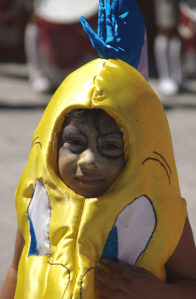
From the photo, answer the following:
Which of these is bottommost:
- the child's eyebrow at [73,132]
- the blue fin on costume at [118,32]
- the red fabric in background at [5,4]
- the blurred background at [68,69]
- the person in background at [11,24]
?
the child's eyebrow at [73,132]

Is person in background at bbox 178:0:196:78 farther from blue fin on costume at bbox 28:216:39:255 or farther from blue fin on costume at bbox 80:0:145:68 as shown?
blue fin on costume at bbox 28:216:39:255

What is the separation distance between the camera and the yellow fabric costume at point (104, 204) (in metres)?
2.03

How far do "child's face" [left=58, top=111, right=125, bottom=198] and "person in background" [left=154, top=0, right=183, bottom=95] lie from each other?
19.6 ft

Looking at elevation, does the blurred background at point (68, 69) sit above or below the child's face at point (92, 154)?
above

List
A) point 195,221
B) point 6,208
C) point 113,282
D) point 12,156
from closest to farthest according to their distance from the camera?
point 113,282, point 195,221, point 6,208, point 12,156

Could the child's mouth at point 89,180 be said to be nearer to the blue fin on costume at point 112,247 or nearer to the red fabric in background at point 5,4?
the blue fin on costume at point 112,247

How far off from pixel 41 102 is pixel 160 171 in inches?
231

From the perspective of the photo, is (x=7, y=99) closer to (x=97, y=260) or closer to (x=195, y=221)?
(x=195, y=221)

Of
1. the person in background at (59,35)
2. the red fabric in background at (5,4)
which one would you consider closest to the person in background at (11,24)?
the red fabric in background at (5,4)

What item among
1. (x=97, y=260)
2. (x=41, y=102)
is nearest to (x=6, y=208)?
A: (x=97, y=260)

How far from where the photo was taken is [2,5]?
397 inches

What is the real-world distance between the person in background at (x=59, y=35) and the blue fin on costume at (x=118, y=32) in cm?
534

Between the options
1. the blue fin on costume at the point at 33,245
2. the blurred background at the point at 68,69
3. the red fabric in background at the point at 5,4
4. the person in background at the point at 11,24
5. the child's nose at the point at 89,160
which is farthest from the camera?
the person in background at the point at 11,24

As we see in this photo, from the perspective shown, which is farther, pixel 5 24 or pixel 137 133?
pixel 5 24
